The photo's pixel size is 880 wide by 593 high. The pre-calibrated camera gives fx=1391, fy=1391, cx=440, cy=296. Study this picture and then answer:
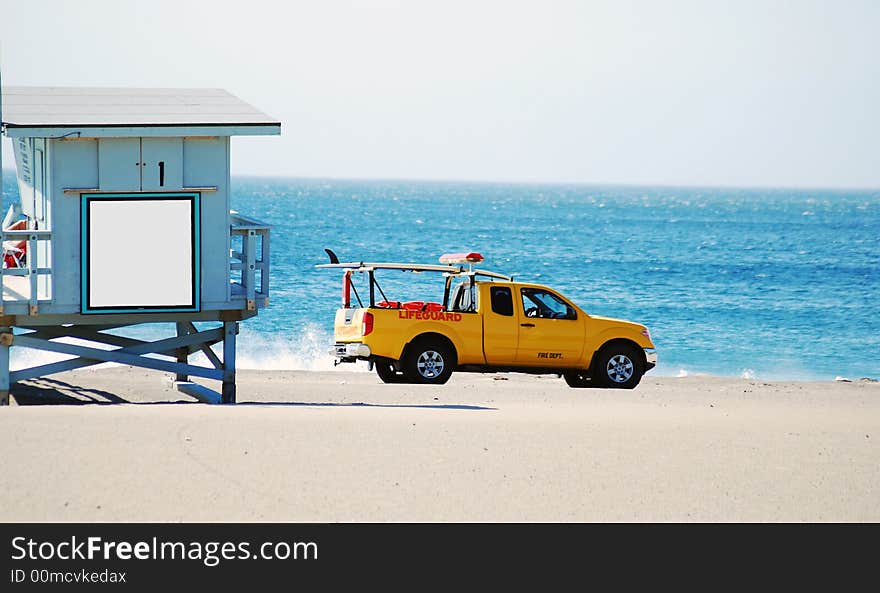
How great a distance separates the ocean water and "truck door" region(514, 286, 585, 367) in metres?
7.84

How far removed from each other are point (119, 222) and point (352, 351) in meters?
4.34

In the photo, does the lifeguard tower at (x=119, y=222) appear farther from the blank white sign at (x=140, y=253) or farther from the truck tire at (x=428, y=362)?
the truck tire at (x=428, y=362)

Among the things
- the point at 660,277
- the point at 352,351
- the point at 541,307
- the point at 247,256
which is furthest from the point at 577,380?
the point at 660,277

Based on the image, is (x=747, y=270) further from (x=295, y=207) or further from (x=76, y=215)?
(x=295, y=207)

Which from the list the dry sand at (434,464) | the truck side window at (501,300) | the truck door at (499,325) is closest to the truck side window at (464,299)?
the truck door at (499,325)

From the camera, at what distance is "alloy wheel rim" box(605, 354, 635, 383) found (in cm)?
2016

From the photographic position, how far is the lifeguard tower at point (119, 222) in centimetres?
1609

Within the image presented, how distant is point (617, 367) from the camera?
20.2 m

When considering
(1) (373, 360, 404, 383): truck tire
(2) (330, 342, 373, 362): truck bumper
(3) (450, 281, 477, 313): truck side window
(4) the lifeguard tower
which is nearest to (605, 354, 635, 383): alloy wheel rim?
(3) (450, 281, 477, 313): truck side window

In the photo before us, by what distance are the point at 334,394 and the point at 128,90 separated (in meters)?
4.88

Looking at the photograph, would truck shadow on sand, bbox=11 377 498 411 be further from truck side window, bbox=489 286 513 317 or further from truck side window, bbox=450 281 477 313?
truck side window, bbox=489 286 513 317

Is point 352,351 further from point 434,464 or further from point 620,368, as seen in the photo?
point 434,464

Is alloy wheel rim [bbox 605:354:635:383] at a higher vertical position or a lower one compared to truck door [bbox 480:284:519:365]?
lower
